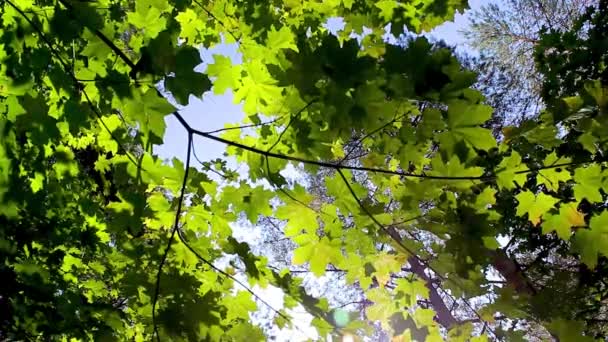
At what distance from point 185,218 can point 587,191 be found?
1501 millimetres

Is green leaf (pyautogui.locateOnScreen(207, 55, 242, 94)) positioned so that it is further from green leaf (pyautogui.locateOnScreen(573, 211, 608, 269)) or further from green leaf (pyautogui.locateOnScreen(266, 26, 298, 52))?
green leaf (pyautogui.locateOnScreen(573, 211, 608, 269))

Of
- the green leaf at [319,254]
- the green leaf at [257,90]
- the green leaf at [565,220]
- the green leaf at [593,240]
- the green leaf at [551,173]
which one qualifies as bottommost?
the green leaf at [593,240]

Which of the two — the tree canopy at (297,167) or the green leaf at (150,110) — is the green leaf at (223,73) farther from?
the green leaf at (150,110)

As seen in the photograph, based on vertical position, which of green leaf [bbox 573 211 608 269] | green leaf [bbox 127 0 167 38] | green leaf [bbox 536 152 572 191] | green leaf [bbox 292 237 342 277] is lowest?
green leaf [bbox 573 211 608 269]

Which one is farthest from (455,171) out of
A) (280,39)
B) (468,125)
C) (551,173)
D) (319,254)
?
(280,39)

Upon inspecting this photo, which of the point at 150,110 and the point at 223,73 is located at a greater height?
the point at 223,73

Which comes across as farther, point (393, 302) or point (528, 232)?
point (528, 232)

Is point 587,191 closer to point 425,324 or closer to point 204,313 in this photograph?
point 425,324

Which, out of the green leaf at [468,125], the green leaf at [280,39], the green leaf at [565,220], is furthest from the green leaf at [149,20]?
the green leaf at [565,220]

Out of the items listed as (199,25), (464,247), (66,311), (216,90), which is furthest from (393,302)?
(199,25)

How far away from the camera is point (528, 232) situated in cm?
530

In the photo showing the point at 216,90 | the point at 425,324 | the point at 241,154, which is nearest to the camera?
the point at 216,90

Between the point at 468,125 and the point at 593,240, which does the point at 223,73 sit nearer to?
the point at 468,125

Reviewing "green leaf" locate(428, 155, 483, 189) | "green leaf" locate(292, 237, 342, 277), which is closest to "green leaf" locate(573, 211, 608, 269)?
"green leaf" locate(428, 155, 483, 189)
